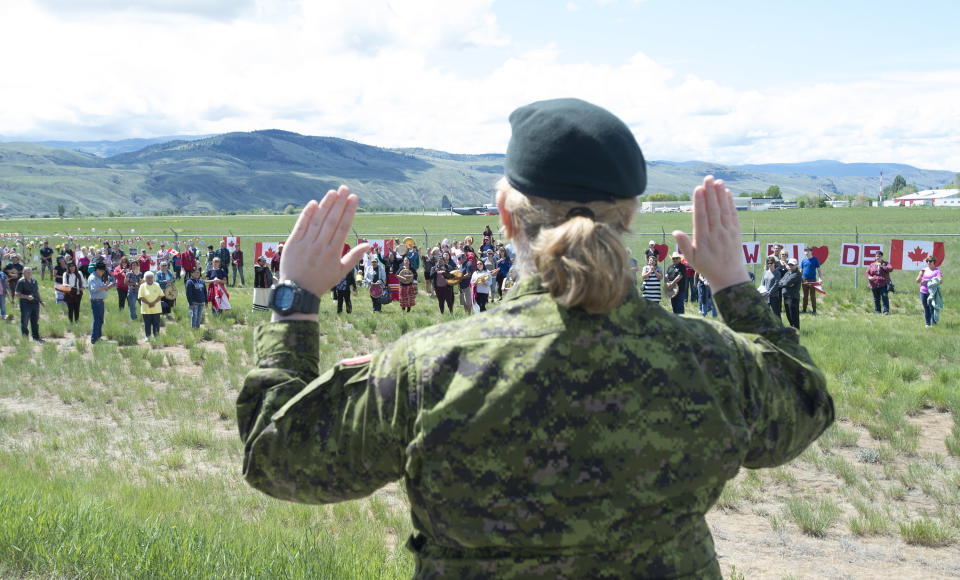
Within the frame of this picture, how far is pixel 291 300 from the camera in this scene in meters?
1.88

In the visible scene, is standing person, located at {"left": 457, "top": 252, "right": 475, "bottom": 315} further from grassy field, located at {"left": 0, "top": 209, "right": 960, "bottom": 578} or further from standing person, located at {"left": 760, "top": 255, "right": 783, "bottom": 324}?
standing person, located at {"left": 760, "top": 255, "right": 783, "bottom": 324}

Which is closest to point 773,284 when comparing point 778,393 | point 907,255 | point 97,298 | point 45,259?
Answer: point 907,255

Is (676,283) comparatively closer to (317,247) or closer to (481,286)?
(481,286)

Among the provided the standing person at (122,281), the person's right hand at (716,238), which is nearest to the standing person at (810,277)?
the standing person at (122,281)

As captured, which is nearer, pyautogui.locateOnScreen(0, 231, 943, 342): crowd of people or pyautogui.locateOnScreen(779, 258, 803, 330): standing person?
pyautogui.locateOnScreen(779, 258, 803, 330): standing person

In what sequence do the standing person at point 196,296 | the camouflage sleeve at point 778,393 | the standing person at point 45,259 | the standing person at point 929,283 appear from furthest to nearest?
the standing person at point 45,259 < the standing person at point 196,296 < the standing person at point 929,283 < the camouflage sleeve at point 778,393

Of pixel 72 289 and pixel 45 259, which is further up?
pixel 72 289

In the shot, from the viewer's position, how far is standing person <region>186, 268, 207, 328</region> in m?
19.0

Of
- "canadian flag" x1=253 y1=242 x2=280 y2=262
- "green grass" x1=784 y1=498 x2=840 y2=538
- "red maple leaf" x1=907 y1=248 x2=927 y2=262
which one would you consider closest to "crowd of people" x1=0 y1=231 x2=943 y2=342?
"canadian flag" x1=253 y1=242 x2=280 y2=262

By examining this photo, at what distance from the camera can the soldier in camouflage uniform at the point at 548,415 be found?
5.32 ft

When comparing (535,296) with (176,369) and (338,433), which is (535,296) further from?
(176,369)

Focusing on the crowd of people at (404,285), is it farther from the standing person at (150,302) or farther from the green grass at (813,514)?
the green grass at (813,514)

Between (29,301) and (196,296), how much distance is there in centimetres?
353

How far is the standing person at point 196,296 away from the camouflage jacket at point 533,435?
18.4 m
